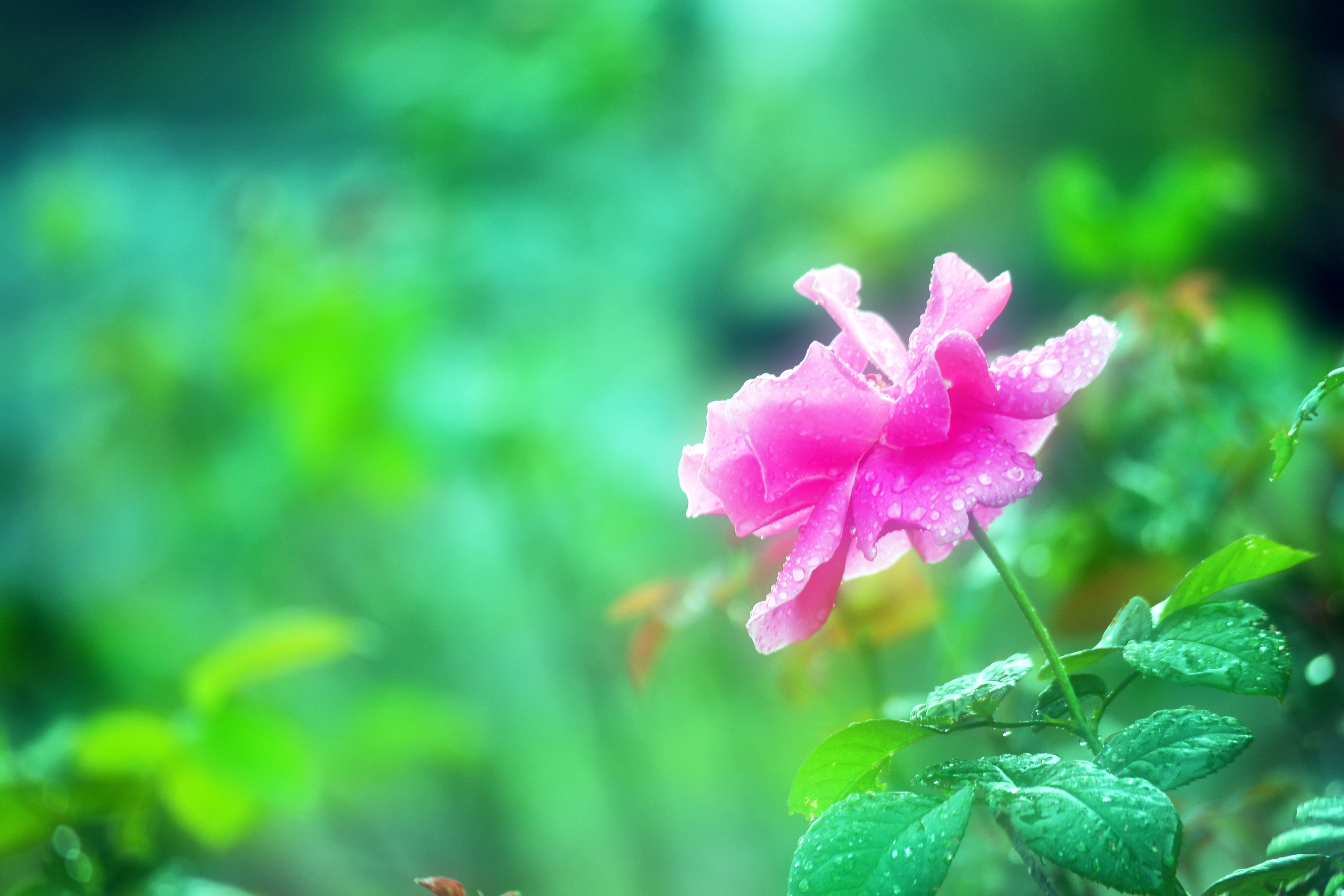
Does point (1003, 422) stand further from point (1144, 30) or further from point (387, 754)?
point (1144, 30)

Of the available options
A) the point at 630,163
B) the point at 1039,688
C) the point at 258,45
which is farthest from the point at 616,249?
the point at 1039,688

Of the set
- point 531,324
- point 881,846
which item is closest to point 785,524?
point 881,846

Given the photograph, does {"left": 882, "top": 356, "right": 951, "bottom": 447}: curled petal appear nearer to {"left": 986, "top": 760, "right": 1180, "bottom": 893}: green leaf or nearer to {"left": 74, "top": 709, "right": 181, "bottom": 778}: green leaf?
{"left": 986, "top": 760, "right": 1180, "bottom": 893}: green leaf

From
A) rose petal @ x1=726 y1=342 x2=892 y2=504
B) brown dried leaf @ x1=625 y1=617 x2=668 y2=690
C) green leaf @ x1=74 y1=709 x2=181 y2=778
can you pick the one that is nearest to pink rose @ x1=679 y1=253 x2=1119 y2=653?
rose petal @ x1=726 y1=342 x2=892 y2=504

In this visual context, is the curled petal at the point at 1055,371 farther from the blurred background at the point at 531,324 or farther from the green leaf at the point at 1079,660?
the blurred background at the point at 531,324

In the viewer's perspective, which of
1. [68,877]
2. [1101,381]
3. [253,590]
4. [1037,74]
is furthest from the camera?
[1037,74]

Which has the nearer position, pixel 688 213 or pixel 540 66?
pixel 540 66
